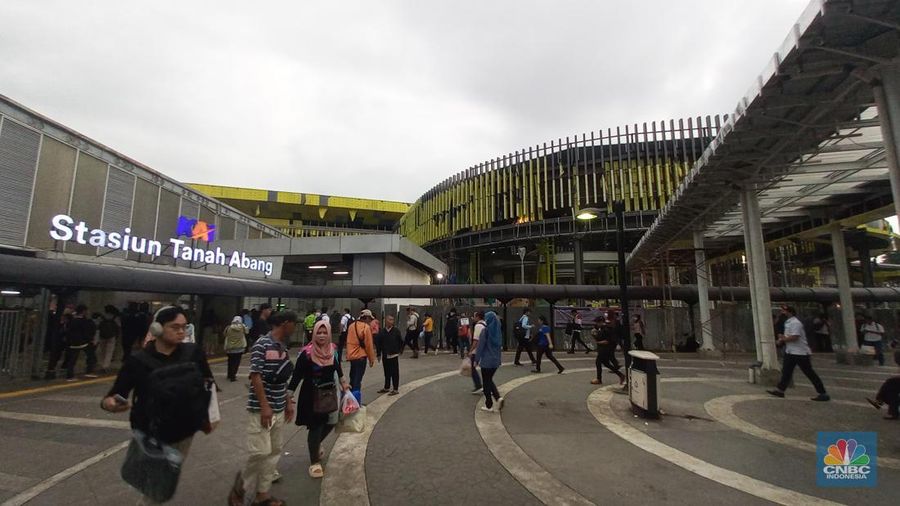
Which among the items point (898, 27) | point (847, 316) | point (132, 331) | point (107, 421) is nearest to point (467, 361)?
point (107, 421)

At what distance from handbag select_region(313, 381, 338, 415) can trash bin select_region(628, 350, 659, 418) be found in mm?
5077

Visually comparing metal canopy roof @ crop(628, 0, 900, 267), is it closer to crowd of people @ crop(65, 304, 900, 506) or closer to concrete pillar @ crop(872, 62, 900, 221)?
concrete pillar @ crop(872, 62, 900, 221)

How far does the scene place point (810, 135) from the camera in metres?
7.84

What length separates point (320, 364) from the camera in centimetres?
423

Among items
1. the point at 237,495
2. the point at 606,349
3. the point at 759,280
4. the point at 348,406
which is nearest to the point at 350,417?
the point at 348,406

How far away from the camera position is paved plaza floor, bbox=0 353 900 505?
3914 millimetres

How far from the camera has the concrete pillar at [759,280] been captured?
10.0m

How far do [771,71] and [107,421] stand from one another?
1221 cm

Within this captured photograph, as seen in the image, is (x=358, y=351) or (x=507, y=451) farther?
(x=358, y=351)

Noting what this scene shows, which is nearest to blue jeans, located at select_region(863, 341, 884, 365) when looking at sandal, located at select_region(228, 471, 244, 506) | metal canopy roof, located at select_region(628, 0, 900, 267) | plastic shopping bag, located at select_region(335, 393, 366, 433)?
metal canopy roof, located at select_region(628, 0, 900, 267)

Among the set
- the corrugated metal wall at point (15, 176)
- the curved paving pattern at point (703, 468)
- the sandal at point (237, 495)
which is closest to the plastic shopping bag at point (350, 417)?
the sandal at point (237, 495)

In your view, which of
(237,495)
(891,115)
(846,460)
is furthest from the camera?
(891,115)

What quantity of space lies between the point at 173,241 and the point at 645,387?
1911 centimetres

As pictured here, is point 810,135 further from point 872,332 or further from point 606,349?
point 872,332
